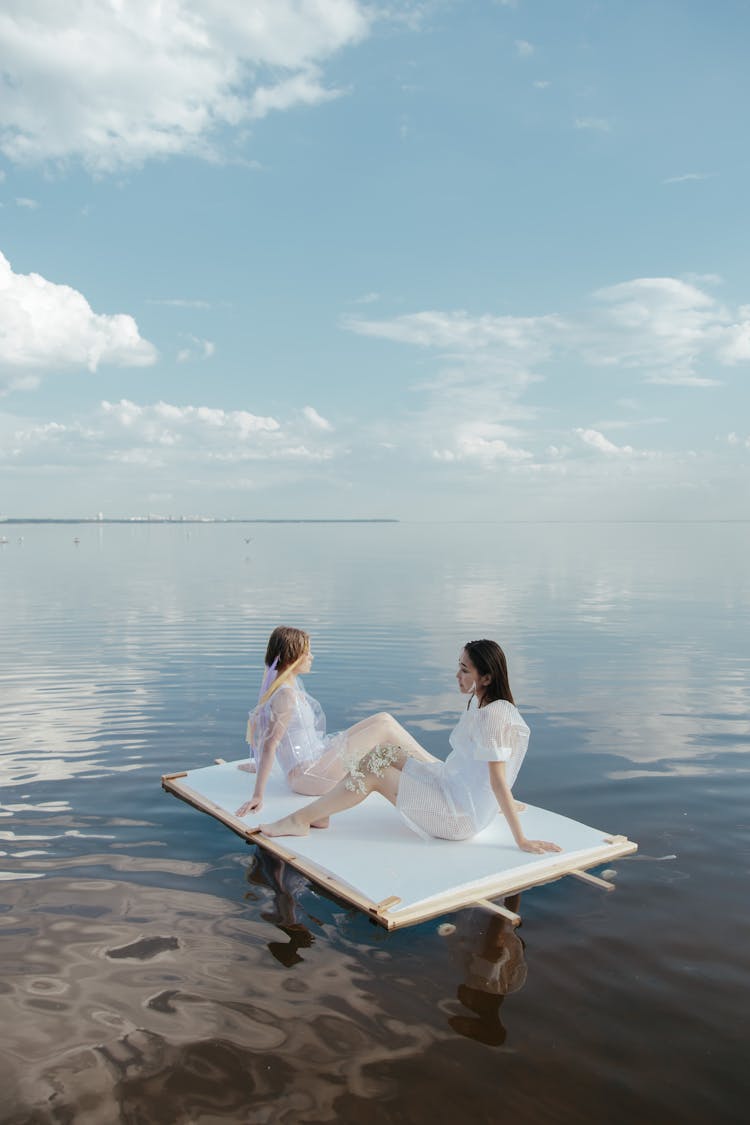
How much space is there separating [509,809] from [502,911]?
79 cm

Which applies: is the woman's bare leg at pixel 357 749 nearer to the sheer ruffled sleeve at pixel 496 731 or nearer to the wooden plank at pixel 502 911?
the sheer ruffled sleeve at pixel 496 731

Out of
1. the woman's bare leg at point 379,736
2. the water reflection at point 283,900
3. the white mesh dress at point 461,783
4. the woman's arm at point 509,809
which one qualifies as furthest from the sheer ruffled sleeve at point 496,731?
the water reflection at point 283,900

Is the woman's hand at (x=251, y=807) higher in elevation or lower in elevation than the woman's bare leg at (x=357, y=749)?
lower

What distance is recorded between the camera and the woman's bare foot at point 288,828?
7.19 metres

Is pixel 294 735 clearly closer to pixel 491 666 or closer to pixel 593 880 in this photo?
pixel 491 666

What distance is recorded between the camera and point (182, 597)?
3366 centimetres

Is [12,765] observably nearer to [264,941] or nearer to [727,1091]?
[264,941]

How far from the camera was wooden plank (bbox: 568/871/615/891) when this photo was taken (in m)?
6.68

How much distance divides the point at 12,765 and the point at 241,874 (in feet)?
15.7

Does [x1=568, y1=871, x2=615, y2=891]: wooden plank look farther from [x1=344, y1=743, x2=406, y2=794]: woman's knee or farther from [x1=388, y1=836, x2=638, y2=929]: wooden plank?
[x1=344, y1=743, x2=406, y2=794]: woman's knee

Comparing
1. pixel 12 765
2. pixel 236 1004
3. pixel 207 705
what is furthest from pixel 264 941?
pixel 207 705

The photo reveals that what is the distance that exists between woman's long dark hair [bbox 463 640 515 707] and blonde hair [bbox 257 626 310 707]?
76.5 inches

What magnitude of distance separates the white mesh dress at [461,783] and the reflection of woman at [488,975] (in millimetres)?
794

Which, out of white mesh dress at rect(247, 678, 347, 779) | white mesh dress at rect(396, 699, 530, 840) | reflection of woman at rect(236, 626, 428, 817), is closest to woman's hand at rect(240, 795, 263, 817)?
reflection of woman at rect(236, 626, 428, 817)
